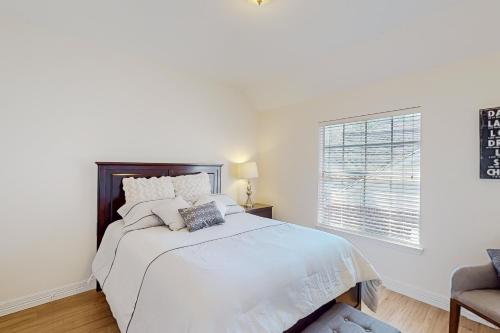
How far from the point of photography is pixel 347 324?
1.43m

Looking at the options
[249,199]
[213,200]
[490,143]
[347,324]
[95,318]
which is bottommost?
[95,318]

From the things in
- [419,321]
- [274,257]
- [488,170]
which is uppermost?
[488,170]

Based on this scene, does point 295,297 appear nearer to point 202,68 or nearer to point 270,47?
point 270,47

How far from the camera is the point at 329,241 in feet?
6.30

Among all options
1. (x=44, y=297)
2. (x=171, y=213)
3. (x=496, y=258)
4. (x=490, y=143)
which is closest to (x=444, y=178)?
(x=490, y=143)

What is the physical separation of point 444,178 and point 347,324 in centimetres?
173

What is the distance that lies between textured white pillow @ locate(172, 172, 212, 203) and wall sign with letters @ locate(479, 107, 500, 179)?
2721mm

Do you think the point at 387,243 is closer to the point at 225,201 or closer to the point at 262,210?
the point at 262,210

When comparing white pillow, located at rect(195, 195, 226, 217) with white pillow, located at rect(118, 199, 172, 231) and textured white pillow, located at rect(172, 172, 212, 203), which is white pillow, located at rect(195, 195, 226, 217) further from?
white pillow, located at rect(118, 199, 172, 231)

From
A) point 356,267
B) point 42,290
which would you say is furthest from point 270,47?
point 42,290

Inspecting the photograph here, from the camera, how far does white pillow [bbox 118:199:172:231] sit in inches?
89.2

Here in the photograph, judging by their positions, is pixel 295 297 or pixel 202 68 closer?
pixel 295 297

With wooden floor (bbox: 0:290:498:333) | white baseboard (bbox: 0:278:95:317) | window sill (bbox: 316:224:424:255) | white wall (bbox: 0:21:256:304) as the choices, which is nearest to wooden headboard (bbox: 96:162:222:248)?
white wall (bbox: 0:21:256:304)

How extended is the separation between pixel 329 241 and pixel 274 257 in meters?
0.57
